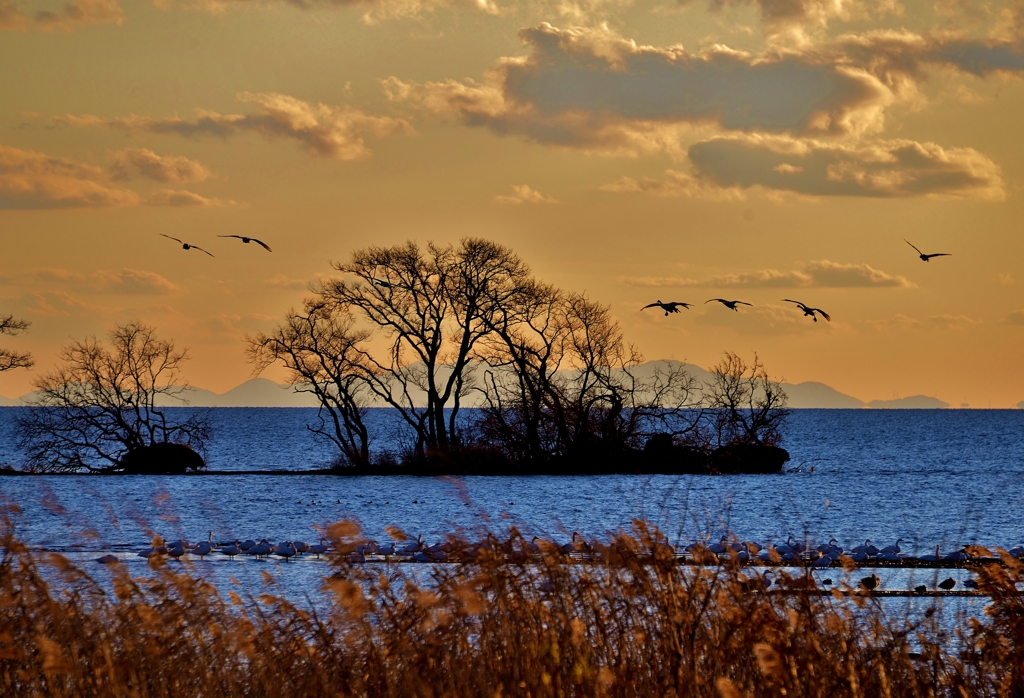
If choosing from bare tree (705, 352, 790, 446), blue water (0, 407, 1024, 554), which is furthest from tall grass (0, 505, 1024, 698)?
bare tree (705, 352, 790, 446)

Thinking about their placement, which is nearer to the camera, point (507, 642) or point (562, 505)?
point (507, 642)

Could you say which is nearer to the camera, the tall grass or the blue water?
the tall grass

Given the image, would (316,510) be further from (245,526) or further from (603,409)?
(603,409)

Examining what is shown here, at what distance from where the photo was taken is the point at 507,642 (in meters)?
6.75

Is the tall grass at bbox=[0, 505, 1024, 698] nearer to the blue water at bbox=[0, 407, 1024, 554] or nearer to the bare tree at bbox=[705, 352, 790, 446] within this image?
the blue water at bbox=[0, 407, 1024, 554]

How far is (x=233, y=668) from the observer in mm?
6555

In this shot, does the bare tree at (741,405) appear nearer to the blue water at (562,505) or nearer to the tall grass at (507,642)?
the blue water at (562,505)

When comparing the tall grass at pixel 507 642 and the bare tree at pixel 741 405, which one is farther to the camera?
the bare tree at pixel 741 405

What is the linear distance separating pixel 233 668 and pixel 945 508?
32022 mm

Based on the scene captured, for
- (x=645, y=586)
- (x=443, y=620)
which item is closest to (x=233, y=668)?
(x=443, y=620)

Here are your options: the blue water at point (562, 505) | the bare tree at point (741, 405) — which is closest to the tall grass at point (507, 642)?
the blue water at point (562, 505)

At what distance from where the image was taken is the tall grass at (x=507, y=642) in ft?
18.3

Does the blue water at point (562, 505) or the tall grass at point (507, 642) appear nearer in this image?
→ the tall grass at point (507, 642)

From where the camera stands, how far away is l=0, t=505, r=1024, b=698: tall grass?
5570 mm
